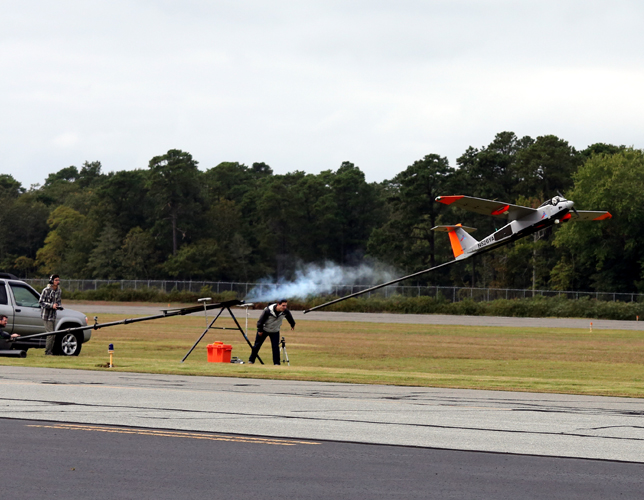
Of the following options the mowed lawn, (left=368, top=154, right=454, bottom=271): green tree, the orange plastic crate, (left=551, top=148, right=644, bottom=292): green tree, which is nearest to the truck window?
the mowed lawn

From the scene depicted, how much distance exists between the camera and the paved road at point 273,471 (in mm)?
7188

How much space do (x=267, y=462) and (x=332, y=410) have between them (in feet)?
13.3

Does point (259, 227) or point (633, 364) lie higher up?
point (259, 227)

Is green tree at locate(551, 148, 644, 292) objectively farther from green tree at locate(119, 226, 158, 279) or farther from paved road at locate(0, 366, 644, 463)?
paved road at locate(0, 366, 644, 463)

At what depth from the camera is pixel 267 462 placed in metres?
8.43

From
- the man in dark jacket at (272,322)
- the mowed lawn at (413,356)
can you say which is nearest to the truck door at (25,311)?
the mowed lawn at (413,356)

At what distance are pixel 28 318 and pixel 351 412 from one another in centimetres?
1309

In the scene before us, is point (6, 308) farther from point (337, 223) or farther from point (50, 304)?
point (337, 223)

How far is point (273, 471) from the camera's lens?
8000 millimetres

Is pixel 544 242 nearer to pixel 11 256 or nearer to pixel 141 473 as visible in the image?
pixel 11 256

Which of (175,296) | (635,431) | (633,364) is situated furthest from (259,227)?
(635,431)

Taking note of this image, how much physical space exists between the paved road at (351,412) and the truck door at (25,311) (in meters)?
6.06

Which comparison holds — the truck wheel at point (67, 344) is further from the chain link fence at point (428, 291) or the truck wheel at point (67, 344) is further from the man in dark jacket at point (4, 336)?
the chain link fence at point (428, 291)

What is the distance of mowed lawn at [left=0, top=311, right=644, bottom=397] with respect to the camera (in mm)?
19078
